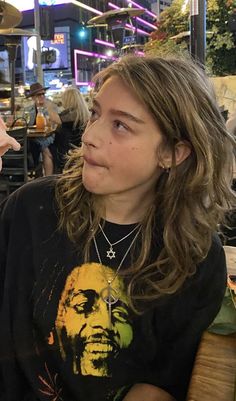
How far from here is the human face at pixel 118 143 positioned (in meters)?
1.05

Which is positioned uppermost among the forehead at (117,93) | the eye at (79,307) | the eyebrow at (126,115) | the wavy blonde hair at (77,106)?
the wavy blonde hair at (77,106)

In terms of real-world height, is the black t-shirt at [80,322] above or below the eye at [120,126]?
below

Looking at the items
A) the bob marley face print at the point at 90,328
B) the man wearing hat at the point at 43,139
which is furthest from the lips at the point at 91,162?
the man wearing hat at the point at 43,139

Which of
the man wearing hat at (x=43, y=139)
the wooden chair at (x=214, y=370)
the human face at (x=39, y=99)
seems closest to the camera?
the wooden chair at (x=214, y=370)

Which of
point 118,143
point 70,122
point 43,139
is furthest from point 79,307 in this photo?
point 70,122

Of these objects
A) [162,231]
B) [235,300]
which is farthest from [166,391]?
[162,231]

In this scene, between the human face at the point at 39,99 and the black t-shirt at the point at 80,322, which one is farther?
the human face at the point at 39,99

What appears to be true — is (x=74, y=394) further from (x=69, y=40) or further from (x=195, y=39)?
(x=69, y=40)

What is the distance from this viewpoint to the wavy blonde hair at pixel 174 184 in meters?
1.07

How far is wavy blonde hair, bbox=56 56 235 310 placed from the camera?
3.52ft

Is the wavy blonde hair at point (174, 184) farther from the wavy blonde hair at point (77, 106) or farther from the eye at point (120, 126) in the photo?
the wavy blonde hair at point (77, 106)

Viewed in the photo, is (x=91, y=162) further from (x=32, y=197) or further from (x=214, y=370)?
(x=214, y=370)

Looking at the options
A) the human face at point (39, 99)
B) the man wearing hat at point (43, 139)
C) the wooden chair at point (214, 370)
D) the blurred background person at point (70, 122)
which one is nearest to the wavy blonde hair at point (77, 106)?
the blurred background person at point (70, 122)

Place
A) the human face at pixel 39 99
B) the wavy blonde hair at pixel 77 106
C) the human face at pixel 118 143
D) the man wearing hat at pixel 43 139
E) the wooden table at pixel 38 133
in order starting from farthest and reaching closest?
the human face at pixel 39 99 < the wavy blonde hair at pixel 77 106 < the man wearing hat at pixel 43 139 < the wooden table at pixel 38 133 < the human face at pixel 118 143
